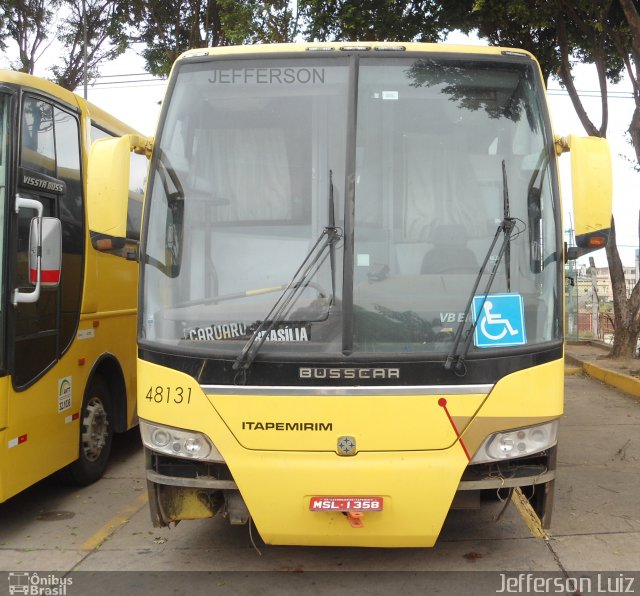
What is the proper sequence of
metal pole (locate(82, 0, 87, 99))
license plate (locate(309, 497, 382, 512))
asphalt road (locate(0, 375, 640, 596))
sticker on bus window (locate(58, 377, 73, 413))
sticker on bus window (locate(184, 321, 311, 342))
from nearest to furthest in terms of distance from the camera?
license plate (locate(309, 497, 382, 512))
sticker on bus window (locate(184, 321, 311, 342))
asphalt road (locate(0, 375, 640, 596))
sticker on bus window (locate(58, 377, 73, 413))
metal pole (locate(82, 0, 87, 99))

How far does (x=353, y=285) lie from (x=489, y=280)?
0.74m

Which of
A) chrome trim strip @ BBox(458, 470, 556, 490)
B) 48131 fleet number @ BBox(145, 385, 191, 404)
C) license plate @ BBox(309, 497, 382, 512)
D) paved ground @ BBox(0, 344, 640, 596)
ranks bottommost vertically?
paved ground @ BBox(0, 344, 640, 596)

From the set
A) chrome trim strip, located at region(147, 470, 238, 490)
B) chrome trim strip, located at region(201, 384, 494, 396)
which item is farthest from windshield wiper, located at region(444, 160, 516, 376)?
chrome trim strip, located at region(147, 470, 238, 490)

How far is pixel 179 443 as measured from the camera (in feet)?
13.2

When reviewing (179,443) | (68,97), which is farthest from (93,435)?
(68,97)

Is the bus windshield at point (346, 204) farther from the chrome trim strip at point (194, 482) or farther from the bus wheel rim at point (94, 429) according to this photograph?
the bus wheel rim at point (94, 429)

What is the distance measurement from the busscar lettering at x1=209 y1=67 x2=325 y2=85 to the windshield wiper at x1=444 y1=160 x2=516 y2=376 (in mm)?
1225

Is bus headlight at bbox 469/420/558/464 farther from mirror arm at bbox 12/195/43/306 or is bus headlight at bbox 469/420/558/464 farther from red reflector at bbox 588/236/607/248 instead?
mirror arm at bbox 12/195/43/306

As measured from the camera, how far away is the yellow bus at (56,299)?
16.1 feet

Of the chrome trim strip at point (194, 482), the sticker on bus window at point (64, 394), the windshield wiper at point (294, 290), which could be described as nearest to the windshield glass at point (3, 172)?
the sticker on bus window at point (64, 394)

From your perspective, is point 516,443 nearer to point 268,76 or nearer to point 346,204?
point 346,204

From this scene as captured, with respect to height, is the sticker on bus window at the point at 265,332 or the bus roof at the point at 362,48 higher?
the bus roof at the point at 362,48

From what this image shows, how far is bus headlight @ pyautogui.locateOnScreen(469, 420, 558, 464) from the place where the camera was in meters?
3.93

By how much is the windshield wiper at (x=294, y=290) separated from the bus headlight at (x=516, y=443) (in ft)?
3.71
